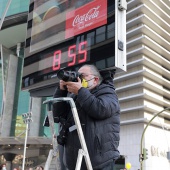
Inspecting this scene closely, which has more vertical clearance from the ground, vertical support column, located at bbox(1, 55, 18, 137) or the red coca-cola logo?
vertical support column, located at bbox(1, 55, 18, 137)

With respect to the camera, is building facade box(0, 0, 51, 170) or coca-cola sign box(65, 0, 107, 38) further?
building facade box(0, 0, 51, 170)

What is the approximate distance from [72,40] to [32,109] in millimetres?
48445

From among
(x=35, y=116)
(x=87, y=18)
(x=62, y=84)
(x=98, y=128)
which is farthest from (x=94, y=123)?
(x=35, y=116)

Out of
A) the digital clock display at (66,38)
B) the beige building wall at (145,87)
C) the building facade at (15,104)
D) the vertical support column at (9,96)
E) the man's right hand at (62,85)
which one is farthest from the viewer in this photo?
the vertical support column at (9,96)

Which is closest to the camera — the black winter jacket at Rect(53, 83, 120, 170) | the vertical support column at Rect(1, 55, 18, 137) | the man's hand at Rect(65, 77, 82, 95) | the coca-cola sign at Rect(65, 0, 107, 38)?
the black winter jacket at Rect(53, 83, 120, 170)

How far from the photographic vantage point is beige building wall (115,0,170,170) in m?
38.3

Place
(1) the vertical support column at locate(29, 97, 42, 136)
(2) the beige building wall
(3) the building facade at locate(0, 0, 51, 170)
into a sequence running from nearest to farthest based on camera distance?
(2) the beige building wall, (3) the building facade at locate(0, 0, 51, 170), (1) the vertical support column at locate(29, 97, 42, 136)

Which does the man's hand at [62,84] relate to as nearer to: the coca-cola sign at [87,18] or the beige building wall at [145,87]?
the coca-cola sign at [87,18]

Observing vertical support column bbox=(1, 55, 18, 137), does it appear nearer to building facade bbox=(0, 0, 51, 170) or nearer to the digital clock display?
building facade bbox=(0, 0, 51, 170)

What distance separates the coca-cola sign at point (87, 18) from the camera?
4.05m

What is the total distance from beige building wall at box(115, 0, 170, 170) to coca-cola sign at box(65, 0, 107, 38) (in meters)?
34.2

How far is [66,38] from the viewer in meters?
4.36

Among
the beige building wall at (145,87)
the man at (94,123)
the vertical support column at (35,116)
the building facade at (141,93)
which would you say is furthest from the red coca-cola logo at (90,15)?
the vertical support column at (35,116)

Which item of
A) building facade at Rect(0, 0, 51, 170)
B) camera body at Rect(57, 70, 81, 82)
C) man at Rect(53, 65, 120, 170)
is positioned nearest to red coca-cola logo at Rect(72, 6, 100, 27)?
man at Rect(53, 65, 120, 170)
